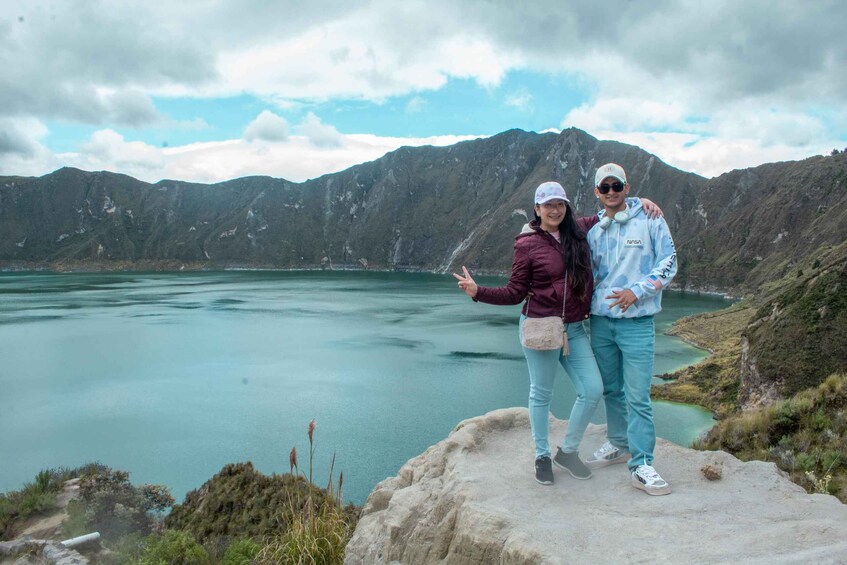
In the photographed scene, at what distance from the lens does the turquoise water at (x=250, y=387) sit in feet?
83.2

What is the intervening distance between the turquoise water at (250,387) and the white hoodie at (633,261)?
56.0 feet

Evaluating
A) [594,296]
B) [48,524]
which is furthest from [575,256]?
[48,524]

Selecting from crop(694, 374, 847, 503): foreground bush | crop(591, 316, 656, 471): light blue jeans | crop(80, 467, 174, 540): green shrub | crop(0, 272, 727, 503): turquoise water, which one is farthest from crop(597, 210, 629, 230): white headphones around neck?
crop(0, 272, 727, 503): turquoise water

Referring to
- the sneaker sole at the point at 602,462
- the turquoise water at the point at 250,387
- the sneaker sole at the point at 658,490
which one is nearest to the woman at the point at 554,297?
the sneaker sole at the point at 602,462

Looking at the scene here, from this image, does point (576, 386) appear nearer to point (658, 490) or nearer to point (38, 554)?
point (658, 490)

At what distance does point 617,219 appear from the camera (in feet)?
17.0

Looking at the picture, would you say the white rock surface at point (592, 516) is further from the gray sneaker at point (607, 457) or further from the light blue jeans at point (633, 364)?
the light blue jeans at point (633, 364)

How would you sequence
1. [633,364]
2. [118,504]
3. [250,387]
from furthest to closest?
[250,387] < [118,504] < [633,364]

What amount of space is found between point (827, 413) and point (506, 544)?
6540 mm

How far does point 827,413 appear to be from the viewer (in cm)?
802

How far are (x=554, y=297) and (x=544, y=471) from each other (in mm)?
1506

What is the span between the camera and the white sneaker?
463 cm

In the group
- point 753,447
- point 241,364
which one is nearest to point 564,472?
point 753,447

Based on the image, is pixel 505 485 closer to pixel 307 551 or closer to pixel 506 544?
pixel 506 544
